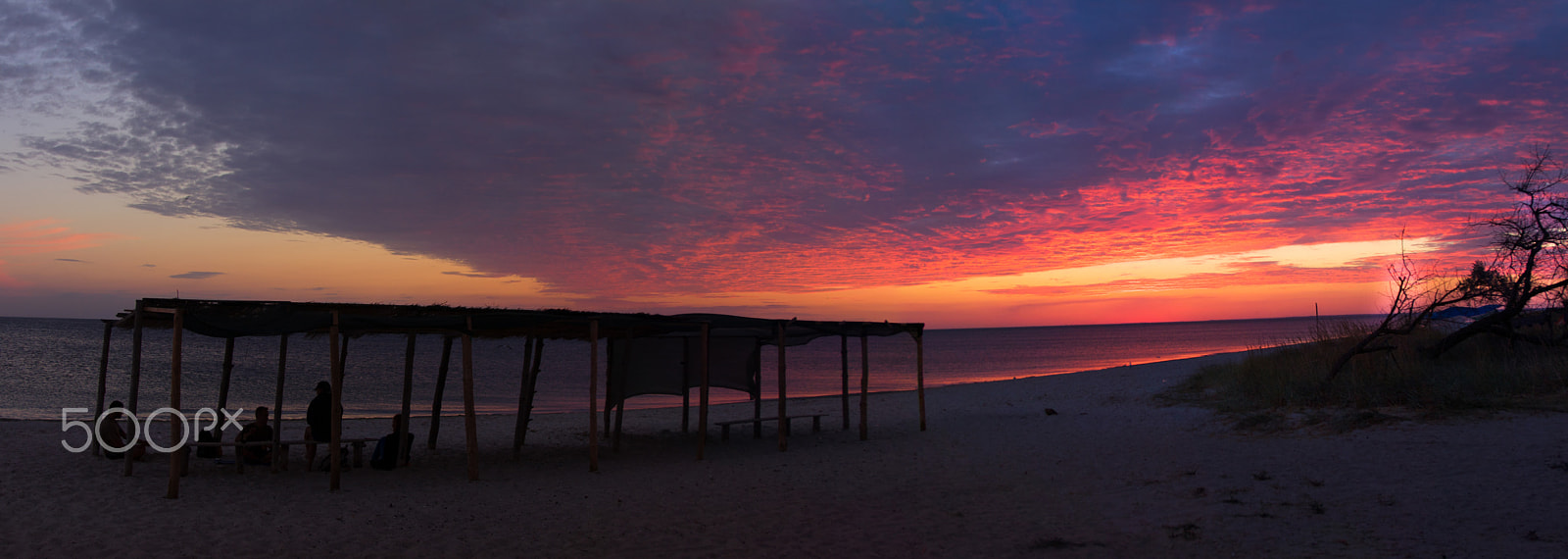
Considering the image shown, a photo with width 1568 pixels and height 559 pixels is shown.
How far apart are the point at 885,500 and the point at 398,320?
6373 mm

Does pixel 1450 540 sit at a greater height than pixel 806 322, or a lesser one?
lesser

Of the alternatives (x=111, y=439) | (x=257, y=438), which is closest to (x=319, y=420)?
(x=257, y=438)

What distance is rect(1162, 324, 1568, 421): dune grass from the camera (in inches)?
449

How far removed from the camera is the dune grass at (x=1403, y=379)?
1141 centimetres

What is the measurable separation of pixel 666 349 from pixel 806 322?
306cm

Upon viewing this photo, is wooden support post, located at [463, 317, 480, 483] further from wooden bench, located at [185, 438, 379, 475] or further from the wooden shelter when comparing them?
wooden bench, located at [185, 438, 379, 475]

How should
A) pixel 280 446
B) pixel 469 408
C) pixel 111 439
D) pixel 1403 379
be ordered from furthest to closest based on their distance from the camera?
pixel 1403 379 < pixel 111 439 < pixel 280 446 < pixel 469 408

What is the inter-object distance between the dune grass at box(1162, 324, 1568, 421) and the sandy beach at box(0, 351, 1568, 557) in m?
1.15

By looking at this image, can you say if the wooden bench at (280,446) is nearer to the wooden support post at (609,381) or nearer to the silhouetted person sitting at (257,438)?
the silhouetted person sitting at (257,438)

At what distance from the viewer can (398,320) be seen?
947 cm

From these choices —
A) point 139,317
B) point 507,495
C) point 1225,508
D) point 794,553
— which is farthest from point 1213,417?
point 139,317

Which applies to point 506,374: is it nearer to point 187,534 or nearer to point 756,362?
point 756,362

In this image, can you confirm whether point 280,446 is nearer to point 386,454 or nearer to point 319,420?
point 319,420

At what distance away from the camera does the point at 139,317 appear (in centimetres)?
887
